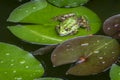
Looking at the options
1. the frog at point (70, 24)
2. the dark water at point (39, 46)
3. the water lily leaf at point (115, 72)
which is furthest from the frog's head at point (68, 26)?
the water lily leaf at point (115, 72)

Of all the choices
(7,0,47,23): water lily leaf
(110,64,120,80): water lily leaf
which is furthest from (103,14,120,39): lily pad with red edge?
(7,0,47,23): water lily leaf

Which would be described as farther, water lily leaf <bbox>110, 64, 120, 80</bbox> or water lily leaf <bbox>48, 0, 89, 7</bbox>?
water lily leaf <bbox>48, 0, 89, 7</bbox>

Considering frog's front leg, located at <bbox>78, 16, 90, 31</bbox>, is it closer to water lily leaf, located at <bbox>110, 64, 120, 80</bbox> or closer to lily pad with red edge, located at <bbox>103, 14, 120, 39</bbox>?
lily pad with red edge, located at <bbox>103, 14, 120, 39</bbox>

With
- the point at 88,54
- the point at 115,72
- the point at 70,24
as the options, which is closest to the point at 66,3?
the point at 70,24

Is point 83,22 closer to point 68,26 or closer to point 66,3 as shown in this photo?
point 68,26

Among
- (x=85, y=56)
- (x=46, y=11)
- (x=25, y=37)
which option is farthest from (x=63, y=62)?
(x=46, y=11)

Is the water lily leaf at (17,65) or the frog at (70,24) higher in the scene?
the frog at (70,24)

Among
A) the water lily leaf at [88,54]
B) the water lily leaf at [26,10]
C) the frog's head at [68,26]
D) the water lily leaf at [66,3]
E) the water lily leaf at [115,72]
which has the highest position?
the water lily leaf at [66,3]

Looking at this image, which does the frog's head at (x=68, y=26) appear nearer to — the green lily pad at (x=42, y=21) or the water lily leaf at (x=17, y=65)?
the green lily pad at (x=42, y=21)
